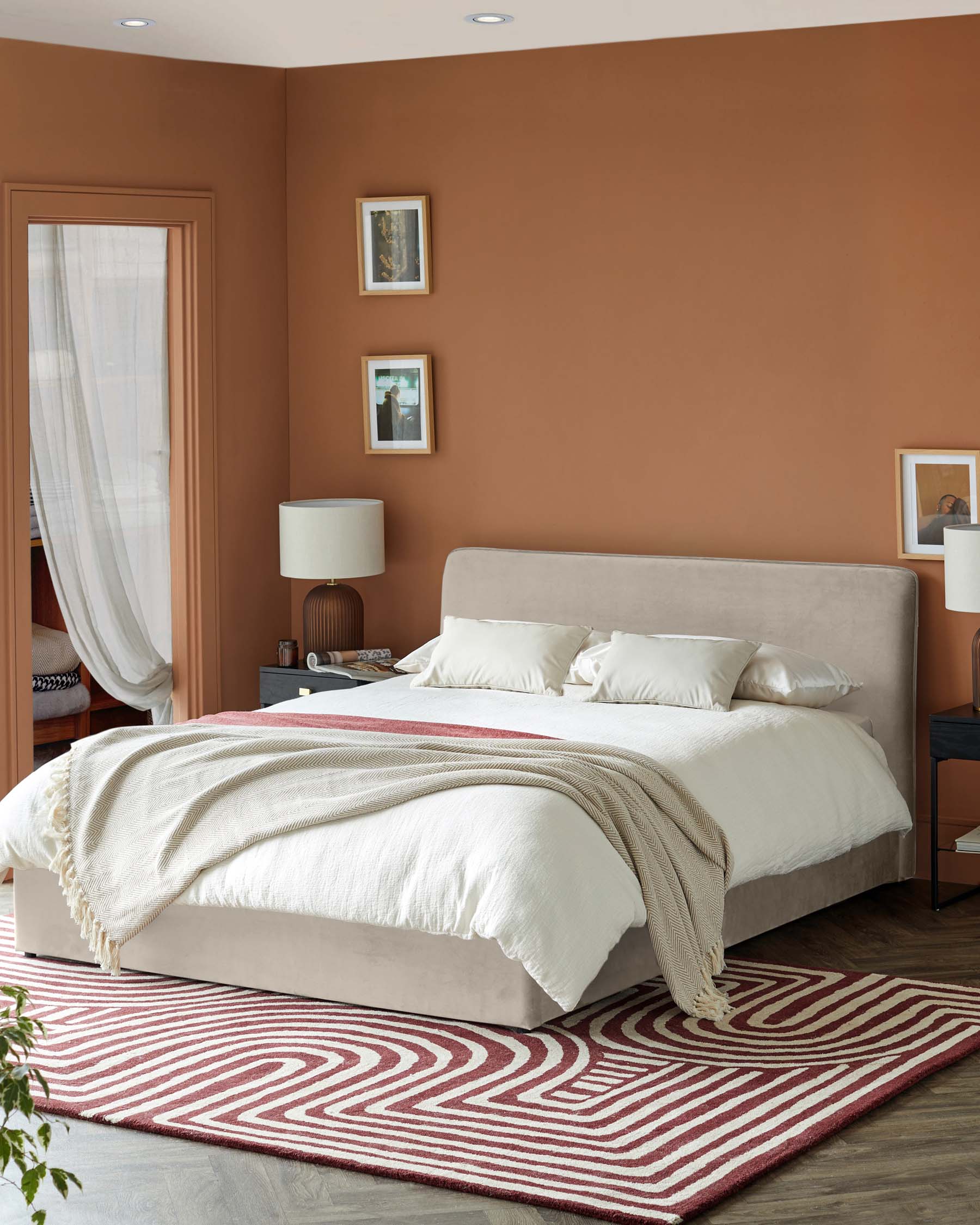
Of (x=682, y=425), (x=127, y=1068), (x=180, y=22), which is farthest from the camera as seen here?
(x=682, y=425)

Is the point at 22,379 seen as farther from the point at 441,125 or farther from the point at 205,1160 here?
the point at 205,1160

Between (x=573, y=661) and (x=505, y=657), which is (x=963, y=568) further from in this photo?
(x=505, y=657)

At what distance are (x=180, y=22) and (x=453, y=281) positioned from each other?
1.40m

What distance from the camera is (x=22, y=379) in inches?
225

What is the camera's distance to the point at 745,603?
571cm

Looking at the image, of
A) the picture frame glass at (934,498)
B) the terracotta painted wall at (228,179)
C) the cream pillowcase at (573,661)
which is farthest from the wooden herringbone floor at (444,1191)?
the terracotta painted wall at (228,179)

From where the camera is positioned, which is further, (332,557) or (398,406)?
(398,406)

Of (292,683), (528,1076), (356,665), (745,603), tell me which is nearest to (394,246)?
(356,665)

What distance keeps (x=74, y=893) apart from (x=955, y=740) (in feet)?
8.85

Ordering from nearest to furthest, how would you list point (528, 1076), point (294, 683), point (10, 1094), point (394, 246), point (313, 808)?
point (10, 1094)
point (528, 1076)
point (313, 808)
point (294, 683)
point (394, 246)

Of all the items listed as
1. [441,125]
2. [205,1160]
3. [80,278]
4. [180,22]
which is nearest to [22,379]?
[80,278]

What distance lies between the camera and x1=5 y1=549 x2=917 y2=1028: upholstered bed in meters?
4.06

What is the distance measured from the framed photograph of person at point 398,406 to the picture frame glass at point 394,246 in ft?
0.94

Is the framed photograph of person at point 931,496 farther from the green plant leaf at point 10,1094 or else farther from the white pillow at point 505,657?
the green plant leaf at point 10,1094
